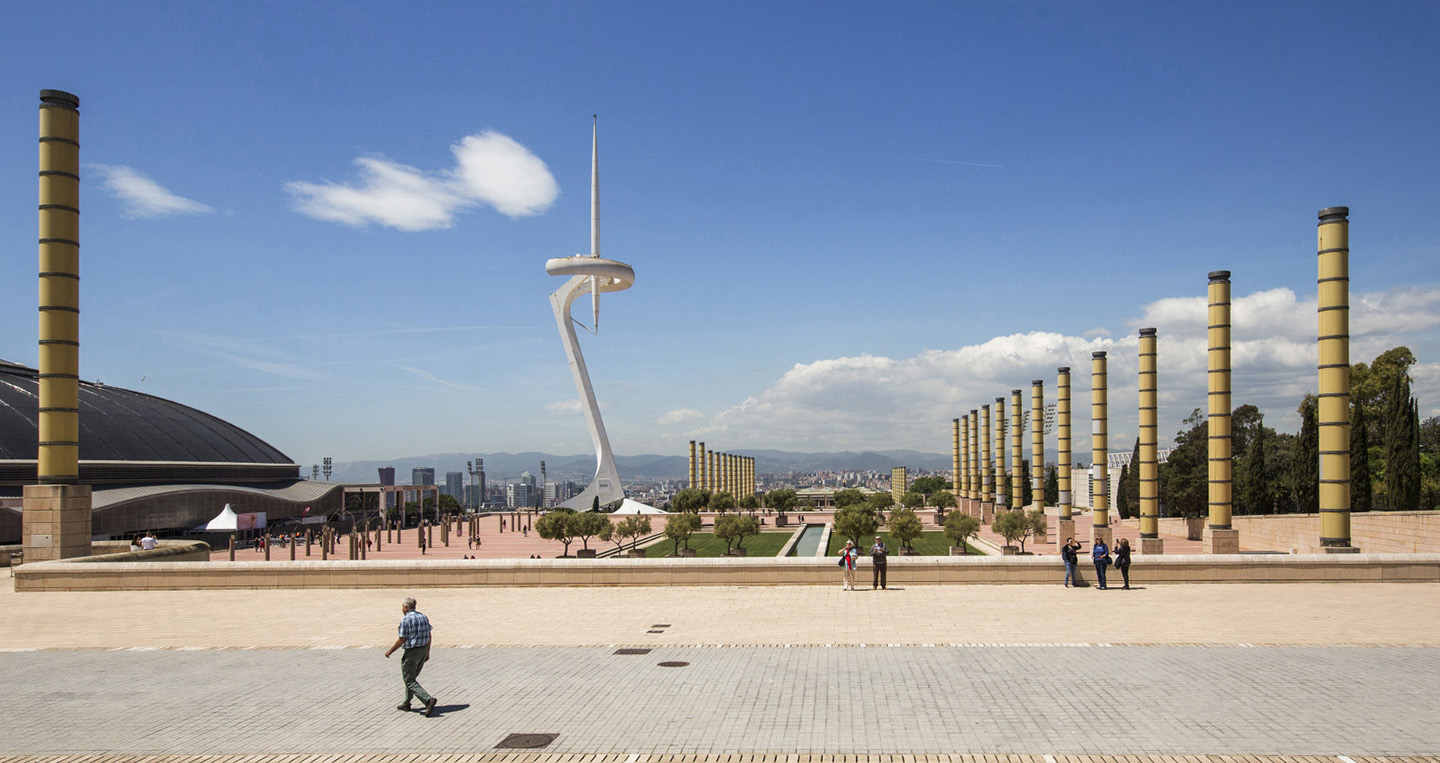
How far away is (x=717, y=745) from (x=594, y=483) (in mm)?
70875

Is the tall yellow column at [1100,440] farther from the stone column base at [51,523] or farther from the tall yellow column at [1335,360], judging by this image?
the stone column base at [51,523]

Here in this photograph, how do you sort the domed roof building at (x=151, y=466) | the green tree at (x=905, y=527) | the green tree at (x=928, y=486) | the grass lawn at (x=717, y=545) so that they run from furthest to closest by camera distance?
1. the green tree at (x=928, y=486)
2. the domed roof building at (x=151, y=466)
3. the grass lawn at (x=717, y=545)
4. the green tree at (x=905, y=527)

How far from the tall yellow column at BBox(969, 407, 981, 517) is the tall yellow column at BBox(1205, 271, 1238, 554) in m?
33.3

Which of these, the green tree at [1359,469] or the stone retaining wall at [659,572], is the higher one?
the green tree at [1359,469]

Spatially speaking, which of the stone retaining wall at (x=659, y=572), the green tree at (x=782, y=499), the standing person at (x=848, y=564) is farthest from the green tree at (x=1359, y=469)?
the green tree at (x=782, y=499)

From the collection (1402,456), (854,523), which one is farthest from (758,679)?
(1402,456)

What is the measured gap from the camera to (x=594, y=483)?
259 ft

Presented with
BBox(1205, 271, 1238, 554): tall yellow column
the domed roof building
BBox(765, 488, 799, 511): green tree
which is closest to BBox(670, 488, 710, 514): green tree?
BBox(765, 488, 799, 511): green tree

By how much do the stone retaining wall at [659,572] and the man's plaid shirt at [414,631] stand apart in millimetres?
10106

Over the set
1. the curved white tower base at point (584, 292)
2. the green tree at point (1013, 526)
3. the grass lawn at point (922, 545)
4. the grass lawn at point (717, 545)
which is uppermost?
the curved white tower base at point (584, 292)

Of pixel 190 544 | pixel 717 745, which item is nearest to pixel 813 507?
pixel 190 544

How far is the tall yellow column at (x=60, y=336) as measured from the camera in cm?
2470

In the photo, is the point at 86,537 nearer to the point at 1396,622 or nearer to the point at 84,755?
the point at 84,755

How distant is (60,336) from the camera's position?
26.0 metres
